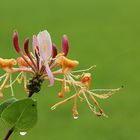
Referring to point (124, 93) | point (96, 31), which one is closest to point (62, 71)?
point (124, 93)

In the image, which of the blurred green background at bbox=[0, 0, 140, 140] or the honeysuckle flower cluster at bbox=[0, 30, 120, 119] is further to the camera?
the blurred green background at bbox=[0, 0, 140, 140]

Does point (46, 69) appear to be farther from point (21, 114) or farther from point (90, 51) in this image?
point (90, 51)

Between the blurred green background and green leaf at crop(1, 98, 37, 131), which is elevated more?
green leaf at crop(1, 98, 37, 131)

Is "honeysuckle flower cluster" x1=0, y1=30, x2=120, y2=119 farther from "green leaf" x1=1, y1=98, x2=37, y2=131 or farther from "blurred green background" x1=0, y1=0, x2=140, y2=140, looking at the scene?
"blurred green background" x1=0, y1=0, x2=140, y2=140

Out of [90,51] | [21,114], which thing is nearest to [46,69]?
[21,114]

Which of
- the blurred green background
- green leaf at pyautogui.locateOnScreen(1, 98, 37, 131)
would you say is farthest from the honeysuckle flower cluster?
the blurred green background

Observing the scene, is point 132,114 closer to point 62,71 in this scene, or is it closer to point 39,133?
point 39,133
